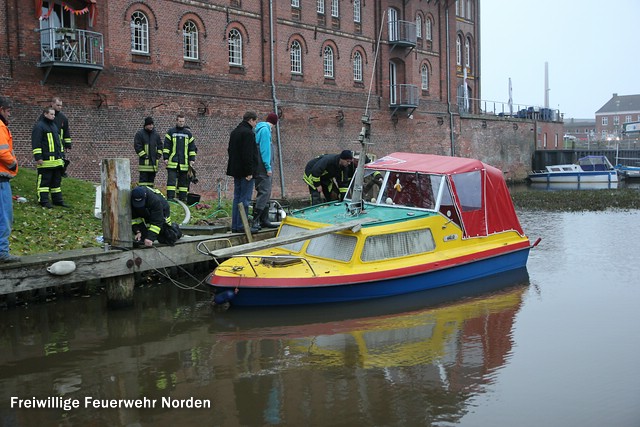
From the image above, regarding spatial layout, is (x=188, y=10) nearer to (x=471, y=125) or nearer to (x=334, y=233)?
(x=334, y=233)

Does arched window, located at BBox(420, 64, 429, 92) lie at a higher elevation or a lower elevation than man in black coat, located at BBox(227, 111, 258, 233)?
higher

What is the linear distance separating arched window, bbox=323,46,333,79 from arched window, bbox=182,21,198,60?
858 centimetres

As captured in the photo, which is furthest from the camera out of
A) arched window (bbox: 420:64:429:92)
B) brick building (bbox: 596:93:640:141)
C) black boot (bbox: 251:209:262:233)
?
brick building (bbox: 596:93:640:141)

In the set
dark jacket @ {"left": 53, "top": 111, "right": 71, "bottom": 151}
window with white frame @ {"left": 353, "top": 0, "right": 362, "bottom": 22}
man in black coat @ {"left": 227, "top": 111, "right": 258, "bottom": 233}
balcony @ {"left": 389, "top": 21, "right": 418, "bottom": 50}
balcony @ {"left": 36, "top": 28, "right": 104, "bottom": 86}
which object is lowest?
man in black coat @ {"left": 227, "top": 111, "right": 258, "bottom": 233}

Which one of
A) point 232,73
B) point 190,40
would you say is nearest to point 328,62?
point 232,73

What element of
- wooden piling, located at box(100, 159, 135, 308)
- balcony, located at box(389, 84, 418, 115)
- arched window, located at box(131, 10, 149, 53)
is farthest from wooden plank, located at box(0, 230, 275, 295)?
balcony, located at box(389, 84, 418, 115)

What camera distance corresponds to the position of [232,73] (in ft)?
92.3

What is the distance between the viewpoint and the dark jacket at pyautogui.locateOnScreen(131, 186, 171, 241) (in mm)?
10656

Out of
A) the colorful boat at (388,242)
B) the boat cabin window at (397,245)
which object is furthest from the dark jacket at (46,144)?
the boat cabin window at (397,245)

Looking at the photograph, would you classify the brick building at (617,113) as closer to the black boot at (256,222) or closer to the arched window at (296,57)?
the arched window at (296,57)

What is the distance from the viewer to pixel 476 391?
24.5 feet

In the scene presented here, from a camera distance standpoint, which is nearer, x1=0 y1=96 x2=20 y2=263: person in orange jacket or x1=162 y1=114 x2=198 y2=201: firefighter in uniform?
x1=0 y1=96 x2=20 y2=263: person in orange jacket

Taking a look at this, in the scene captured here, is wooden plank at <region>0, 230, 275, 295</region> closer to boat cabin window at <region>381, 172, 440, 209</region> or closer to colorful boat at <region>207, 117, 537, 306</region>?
colorful boat at <region>207, 117, 537, 306</region>

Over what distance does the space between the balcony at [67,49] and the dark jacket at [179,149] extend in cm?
692
